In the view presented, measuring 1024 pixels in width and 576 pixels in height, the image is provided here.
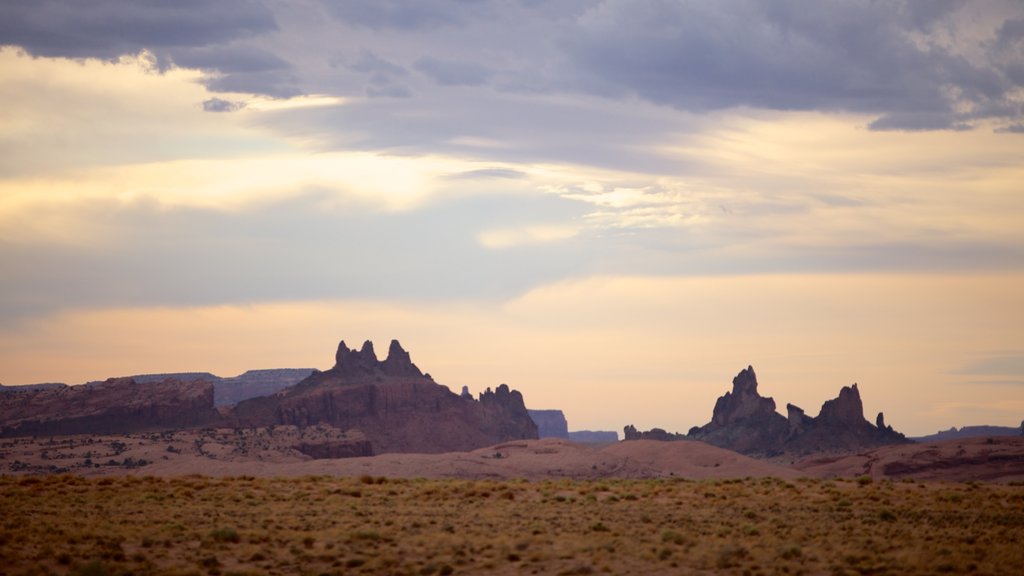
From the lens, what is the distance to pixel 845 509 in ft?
182

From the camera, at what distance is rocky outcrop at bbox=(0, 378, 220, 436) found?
575 feet

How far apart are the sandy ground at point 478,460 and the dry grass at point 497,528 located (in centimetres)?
7081

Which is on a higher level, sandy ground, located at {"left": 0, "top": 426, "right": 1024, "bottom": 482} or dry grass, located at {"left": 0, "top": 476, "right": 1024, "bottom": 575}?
sandy ground, located at {"left": 0, "top": 426, "right": 1024, "bottom": 482}

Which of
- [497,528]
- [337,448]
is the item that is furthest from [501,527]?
[337,448]

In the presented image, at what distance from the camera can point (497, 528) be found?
5116 cm

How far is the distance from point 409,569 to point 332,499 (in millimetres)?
16691

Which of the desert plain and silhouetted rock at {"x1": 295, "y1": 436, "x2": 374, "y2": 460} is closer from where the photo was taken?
the desert plain

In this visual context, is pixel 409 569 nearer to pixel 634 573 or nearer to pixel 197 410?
pixel 634 573

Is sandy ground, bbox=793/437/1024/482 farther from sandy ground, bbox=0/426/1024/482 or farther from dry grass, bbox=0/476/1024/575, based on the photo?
dry grass, bbox=0/476/1024/575

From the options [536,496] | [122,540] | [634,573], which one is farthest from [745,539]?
[122,540]

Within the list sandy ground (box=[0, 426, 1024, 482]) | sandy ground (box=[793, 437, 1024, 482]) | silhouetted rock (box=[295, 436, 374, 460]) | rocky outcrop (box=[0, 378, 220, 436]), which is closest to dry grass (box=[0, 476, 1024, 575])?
sandy ground (box=[0, 426, 1024, 482])

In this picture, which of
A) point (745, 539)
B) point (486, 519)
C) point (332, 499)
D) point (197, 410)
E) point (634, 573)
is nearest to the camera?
point (634, 573)

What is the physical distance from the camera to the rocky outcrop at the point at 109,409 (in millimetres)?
175125

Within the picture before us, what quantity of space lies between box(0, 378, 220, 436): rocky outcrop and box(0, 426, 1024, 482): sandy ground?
35.5 feet
